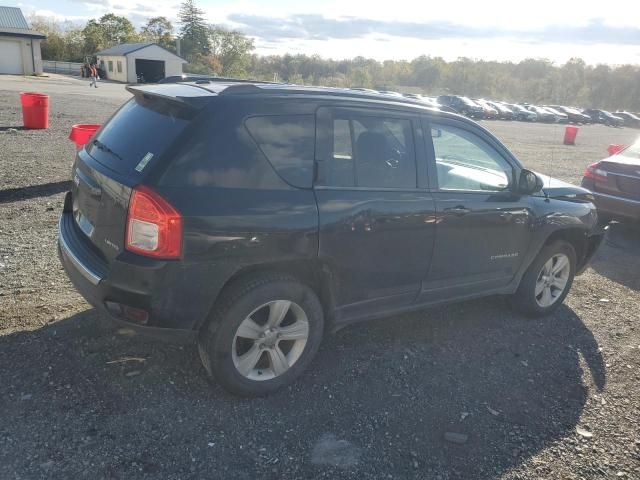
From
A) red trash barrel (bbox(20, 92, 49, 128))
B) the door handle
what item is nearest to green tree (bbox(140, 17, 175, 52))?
red trash barrel (bbox(20, 92, 49, 128))

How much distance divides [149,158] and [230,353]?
1.24 meters

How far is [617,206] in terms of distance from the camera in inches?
289

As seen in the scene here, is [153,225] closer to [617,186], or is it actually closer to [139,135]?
[139,135]

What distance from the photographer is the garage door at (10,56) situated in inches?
1874

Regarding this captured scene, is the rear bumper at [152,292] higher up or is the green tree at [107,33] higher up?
the green tree at [107,33]

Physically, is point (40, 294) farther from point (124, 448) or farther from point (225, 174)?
point (225, 174)

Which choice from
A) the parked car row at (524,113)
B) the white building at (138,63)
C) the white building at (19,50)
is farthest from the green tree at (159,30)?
the parked car row at (524,113)

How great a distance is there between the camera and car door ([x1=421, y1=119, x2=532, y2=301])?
376cm

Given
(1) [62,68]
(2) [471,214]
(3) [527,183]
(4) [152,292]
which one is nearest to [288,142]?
(4) [152,292]

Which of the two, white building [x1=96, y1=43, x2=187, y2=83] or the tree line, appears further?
the tree line

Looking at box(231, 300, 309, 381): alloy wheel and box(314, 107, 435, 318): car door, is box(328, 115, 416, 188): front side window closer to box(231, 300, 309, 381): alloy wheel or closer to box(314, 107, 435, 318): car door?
box(314, 107, 435, 318): car door

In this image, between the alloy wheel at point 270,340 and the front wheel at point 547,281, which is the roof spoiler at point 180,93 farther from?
the front wheel at point 547,281

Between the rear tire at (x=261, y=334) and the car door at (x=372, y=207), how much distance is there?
271mm

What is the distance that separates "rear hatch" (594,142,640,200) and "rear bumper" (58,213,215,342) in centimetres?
683
